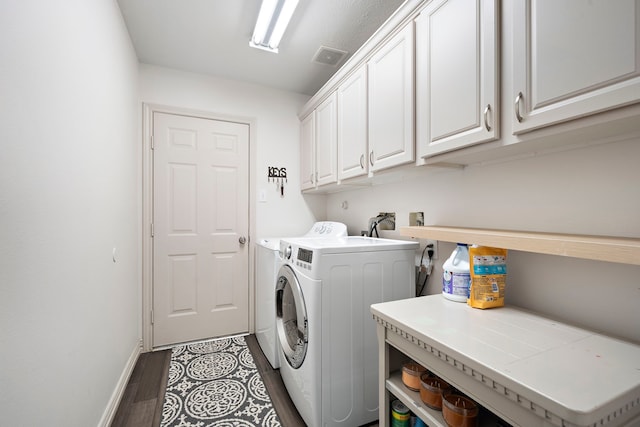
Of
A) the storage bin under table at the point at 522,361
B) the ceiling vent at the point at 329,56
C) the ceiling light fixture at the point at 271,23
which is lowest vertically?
the storage bin under table at the point at 522,361

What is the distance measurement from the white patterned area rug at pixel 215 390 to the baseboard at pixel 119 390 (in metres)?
0.26

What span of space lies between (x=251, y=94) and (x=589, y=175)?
105 inches

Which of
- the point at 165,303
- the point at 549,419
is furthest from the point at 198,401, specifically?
the point at 549,419

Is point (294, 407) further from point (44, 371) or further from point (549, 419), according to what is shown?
point (549, 419)

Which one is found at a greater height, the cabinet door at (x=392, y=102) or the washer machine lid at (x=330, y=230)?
the cabinet door at (x=392, y=102)

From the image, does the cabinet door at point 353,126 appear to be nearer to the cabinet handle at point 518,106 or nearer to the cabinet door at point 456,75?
the cabinet door at point 456,75

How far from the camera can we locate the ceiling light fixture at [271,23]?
1620 millimetres

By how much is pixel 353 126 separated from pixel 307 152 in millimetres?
875

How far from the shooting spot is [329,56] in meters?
2.28

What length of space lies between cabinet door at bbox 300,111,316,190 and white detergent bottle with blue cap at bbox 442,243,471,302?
1491mm

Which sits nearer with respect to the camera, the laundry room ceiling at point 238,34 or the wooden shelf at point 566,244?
the wooden shelf at point 566,244

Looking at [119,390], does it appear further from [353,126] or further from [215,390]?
[353,126]

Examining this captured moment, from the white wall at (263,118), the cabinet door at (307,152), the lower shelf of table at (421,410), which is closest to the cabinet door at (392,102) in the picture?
the cabinet door at (307,152)

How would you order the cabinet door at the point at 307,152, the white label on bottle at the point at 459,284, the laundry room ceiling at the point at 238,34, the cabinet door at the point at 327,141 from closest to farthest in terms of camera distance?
1. the white label on bottle at the point at 459,284
2. the laundry room ceiling at the point at 238,34
3. the cabinet door at the point at 327,141
4. the cabinet door at the point at 307,152
